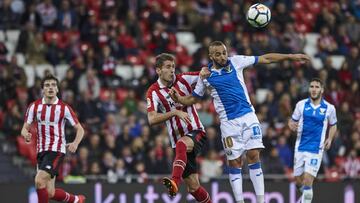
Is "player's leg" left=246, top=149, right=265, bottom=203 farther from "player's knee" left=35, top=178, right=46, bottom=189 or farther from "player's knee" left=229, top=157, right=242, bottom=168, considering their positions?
"player's knee" left=35, top=178, right=46, bottom=189

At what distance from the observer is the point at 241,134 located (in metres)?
14.3

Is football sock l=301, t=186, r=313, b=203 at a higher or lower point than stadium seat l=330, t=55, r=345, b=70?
lower

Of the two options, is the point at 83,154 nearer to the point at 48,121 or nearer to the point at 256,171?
the point at 48,121

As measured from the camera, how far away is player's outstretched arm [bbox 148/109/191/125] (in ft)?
45.1

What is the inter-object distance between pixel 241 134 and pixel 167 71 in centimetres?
128

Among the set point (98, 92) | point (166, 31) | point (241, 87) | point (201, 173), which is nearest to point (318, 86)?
point (241, 87)

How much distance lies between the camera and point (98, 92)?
22016 millimetres

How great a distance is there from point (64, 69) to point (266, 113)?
14.0 feet

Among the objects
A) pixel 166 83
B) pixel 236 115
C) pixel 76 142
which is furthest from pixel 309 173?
pixel 76 142

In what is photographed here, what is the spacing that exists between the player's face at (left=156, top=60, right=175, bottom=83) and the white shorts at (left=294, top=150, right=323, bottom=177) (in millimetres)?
3372

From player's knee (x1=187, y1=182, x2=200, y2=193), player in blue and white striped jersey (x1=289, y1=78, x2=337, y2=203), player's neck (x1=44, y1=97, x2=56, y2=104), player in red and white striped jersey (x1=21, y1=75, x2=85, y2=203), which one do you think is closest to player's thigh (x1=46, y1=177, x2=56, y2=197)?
player in red and white striped jersey (x1=21, y1=75, x2=85, y2=203)

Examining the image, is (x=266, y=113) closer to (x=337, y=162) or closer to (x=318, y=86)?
(x=337, y=162)

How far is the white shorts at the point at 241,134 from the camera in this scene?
1424 cm

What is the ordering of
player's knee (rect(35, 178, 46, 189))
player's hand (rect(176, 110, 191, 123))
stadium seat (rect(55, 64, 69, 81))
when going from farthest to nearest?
stadium seat (rect(55, 64, 69, 81))
player's knee (rect(35, 178, 46, 189))
player's hand (rect(176, 110, 191, 123))
